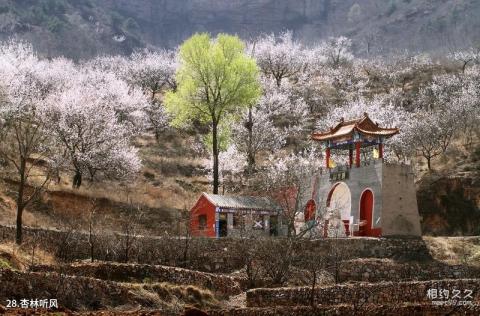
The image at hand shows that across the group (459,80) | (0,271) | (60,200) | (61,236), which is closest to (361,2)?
(459,80)

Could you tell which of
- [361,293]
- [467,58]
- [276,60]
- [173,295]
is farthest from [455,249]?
[467,58]

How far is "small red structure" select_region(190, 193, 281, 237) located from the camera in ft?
119

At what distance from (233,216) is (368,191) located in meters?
8.32

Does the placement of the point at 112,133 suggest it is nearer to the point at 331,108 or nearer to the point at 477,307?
the point at 331,108

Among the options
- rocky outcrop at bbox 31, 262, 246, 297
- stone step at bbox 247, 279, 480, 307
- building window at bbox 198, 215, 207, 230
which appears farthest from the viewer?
building window at bbox 198, 215, 207, 230

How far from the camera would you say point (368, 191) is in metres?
35.1

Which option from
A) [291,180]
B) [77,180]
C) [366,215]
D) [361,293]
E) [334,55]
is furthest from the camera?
[334,55]

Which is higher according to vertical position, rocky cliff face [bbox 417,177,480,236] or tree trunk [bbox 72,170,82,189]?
tree trunk [bbox 72,170,82,189]

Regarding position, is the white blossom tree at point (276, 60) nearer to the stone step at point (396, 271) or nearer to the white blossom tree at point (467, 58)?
the white blossom tree at point (467, 58)

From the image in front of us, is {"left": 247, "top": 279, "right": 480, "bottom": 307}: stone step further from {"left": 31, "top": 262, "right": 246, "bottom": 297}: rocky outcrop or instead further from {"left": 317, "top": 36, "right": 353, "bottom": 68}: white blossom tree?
{"left": 317, "top": 36, "right": 353, "bottom": 68}: white blossom tree

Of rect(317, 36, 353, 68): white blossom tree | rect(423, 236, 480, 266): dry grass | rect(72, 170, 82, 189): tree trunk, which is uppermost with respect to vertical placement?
rect(317, 36, 353, 68): white blossom tree

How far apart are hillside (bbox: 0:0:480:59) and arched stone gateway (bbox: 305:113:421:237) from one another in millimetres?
78962

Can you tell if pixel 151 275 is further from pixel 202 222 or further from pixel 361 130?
pixel 361 130

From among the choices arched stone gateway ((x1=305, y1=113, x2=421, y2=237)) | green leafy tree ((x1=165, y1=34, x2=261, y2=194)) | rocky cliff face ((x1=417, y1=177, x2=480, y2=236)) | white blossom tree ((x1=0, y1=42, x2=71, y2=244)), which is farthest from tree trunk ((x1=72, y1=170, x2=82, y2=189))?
rocky cliff face ((x1=417, y1=177, x2=480, y2=236))
